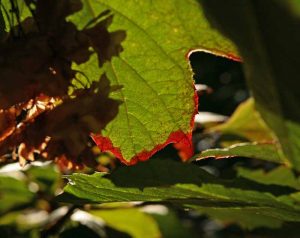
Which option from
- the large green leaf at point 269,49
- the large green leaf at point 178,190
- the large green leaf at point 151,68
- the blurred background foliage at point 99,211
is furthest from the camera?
the blurred background foliage at point 99,211

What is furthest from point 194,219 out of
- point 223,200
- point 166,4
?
point 166,4

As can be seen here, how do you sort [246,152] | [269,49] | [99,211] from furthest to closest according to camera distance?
1. [99,211]
2. [246,152]
3. [269,49]

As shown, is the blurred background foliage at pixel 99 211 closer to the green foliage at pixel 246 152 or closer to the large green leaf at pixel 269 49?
the green foliage at pixel 246 152

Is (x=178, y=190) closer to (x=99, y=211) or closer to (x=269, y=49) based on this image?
(x=269, y=49)

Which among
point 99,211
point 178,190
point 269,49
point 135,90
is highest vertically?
point 269,49

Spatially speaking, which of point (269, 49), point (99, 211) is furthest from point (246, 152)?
point (99, 211)

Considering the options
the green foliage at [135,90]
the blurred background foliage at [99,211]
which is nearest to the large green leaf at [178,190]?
the green foliage at [135,90]

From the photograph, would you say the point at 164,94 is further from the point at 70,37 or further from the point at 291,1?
the point at 291,1
